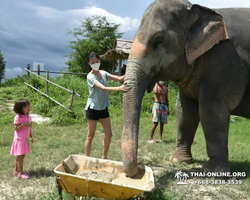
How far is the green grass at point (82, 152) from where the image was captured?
357 cm

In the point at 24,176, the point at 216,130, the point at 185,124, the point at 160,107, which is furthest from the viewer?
the point at 160,107

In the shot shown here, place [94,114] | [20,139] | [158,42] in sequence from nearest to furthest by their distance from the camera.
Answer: [158,42] < [20,139] < [94,114]

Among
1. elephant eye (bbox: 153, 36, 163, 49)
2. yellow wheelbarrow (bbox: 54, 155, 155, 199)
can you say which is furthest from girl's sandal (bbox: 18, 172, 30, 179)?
elephant eye (bbox: 153, 36, 163, 49)

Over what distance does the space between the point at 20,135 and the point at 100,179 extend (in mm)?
1659

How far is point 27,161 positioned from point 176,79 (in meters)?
3.04

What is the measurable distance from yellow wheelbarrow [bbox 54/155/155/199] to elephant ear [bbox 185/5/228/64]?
175 cm

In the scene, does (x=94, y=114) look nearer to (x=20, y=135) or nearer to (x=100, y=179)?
(x=20, y=135)

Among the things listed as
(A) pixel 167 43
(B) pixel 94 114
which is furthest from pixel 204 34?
(B) pixel 94 114

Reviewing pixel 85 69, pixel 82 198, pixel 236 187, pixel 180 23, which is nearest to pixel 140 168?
pixel 82 198

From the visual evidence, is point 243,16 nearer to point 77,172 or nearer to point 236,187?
point 236,187

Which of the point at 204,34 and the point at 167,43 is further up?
the point at 204,34

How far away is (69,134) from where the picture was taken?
25.7 feet

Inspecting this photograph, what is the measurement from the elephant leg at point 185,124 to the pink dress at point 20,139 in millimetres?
2617

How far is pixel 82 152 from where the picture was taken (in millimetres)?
5797
